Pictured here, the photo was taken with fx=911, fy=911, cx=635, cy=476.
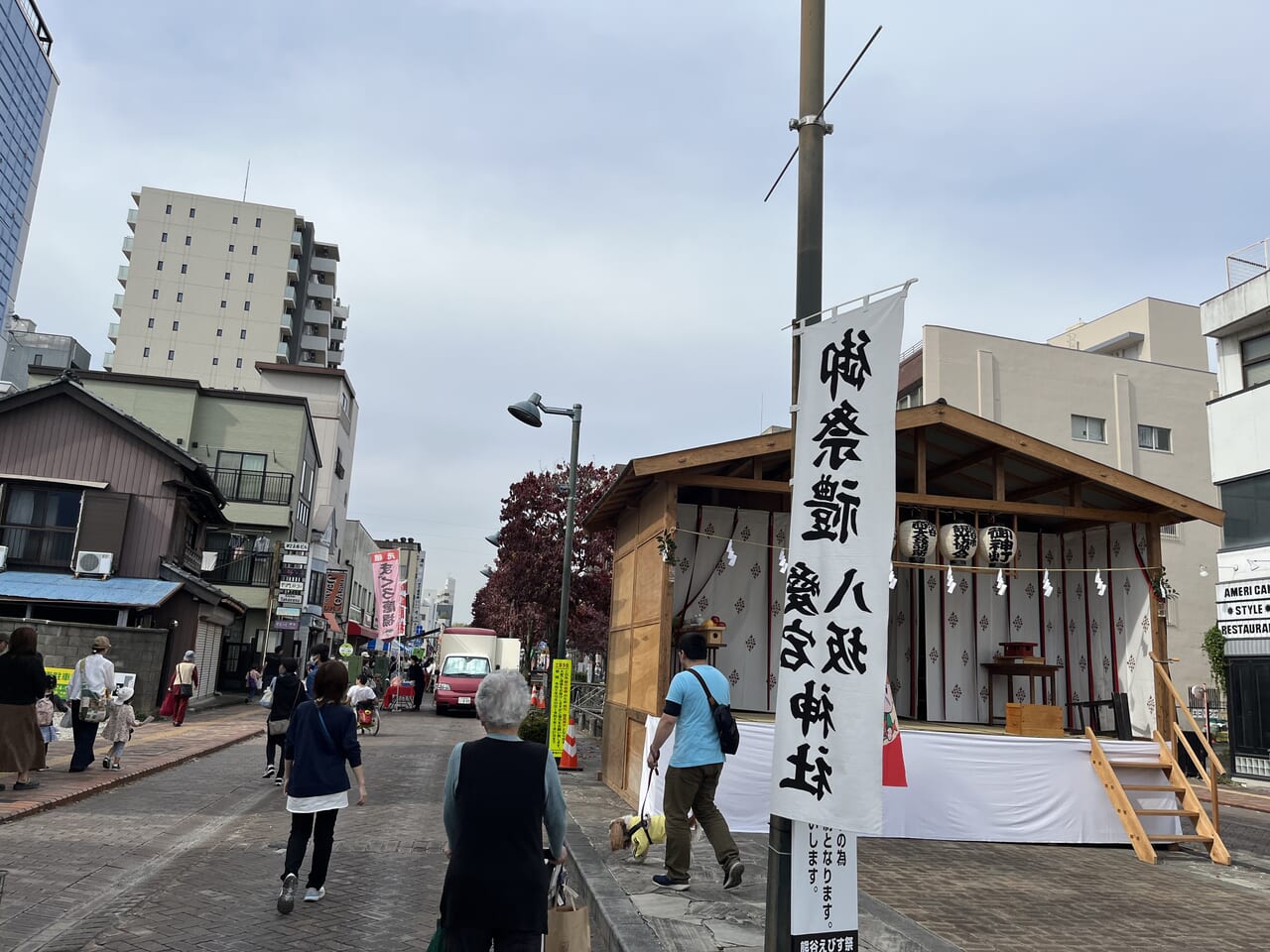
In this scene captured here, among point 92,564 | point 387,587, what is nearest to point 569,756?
point 92,564

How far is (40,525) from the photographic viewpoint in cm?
2372

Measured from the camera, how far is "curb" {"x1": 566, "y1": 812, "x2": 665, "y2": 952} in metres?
5.62

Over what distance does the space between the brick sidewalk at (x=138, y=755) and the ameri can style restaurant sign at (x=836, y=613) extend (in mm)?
8092

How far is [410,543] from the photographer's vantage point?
91125mm

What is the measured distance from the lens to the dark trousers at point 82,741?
11.7 metres

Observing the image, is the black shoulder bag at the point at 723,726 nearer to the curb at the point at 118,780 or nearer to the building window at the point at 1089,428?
the curb at the point at 118,780

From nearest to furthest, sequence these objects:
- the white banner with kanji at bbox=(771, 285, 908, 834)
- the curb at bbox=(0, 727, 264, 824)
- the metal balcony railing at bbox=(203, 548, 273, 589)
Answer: the white banner with kanji at bbox=(771, 285, 908, 834) → the curb at bbox=(0, 727, 264, 824) → the metal balcony railing at bbox=(203, 548, 273, 589)

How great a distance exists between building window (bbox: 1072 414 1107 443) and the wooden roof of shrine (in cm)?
2371

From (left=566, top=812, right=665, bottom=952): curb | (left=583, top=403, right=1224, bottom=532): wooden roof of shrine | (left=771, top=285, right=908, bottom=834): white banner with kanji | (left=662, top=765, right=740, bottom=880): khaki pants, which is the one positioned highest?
(left=583, top=403, right=1224, bottom=532): wooden roof of shrine

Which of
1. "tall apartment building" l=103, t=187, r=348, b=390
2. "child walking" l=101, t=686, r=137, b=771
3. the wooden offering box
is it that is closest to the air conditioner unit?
"child walking" l=101, t=686, r=137, b=771

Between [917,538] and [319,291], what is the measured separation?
214ft

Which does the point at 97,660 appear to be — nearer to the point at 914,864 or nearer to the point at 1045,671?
the point at 914,864

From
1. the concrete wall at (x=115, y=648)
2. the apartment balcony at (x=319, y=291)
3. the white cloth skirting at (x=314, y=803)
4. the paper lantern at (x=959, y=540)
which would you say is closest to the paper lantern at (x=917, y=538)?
the paper lantern at (x=959, y=540)

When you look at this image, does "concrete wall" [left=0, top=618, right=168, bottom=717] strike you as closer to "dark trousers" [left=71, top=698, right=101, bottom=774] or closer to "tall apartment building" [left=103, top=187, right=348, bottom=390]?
"dark trousers" [left=71, top=698, right=101, bottom=774]
